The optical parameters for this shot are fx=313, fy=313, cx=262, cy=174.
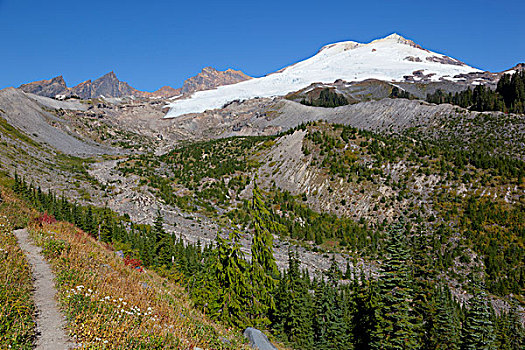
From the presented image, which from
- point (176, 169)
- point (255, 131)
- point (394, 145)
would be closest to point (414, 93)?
point (255, 131)

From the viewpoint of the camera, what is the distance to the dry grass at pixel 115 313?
6289 mm

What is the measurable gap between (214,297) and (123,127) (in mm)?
176002

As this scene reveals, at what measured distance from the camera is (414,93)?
19712 centimetres

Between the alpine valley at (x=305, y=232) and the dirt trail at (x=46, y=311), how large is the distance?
0.24m

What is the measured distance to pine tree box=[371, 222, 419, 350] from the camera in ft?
57.1

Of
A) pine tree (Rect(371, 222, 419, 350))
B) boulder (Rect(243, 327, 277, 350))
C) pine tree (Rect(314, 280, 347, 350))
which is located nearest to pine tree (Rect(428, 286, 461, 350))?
pine tree (Rect(371, 222, 419, 350))

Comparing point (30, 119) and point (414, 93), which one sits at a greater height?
point (414, 93)

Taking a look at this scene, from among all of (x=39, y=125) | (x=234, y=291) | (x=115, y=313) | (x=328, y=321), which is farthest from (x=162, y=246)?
(x=39, y=125)

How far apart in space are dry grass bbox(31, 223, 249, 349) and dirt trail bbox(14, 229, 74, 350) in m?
0.19

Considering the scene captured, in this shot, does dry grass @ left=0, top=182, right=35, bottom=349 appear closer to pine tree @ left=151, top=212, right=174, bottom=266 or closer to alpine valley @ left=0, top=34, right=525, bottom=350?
alpine valley @ left=0, top=34, right=525, bottom=350

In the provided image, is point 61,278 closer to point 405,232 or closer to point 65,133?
point 405,232

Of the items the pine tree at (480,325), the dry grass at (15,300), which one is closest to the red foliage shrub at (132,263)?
the dry grass at (15,300)

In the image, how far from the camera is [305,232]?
44906 mm

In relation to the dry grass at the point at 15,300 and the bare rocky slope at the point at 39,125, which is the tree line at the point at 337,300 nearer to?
the dry grass at the point at 15,300
